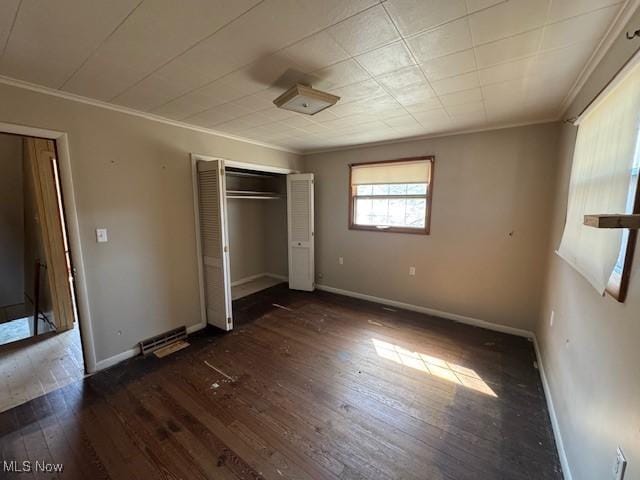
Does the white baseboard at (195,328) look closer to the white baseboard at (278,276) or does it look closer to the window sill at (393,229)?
the white baseboard at (278,276)

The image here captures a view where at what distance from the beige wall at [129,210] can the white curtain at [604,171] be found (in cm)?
346

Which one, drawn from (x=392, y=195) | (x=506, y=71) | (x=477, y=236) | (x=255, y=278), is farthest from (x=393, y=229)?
(x=255, y=278)

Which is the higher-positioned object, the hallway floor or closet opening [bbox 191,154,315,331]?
closet opening [bbox 191,154,315,331]

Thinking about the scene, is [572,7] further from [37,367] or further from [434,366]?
[37,367]

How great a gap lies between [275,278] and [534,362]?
415 centimetres

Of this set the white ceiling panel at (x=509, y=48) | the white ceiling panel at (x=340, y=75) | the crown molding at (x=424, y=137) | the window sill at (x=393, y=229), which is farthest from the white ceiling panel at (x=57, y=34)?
the window sill at (x=393, y=229)

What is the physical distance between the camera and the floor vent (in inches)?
108

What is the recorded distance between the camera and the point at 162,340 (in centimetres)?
289

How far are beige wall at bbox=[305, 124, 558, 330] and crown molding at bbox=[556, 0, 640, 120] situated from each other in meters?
0.89

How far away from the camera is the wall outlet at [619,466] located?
0.96 meters

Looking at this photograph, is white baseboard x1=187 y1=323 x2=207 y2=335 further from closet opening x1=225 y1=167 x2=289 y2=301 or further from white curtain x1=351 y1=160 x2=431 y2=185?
white curtain x1=351 y1=160 x2=431 y2=185

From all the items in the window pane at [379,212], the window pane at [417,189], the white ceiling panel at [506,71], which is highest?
the white ceiling panel at [506,71]

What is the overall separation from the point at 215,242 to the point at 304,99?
1.93 meters

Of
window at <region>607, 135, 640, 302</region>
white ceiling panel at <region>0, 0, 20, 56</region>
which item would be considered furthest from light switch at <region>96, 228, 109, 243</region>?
window at <region>607, 135, 640, 302</region>
